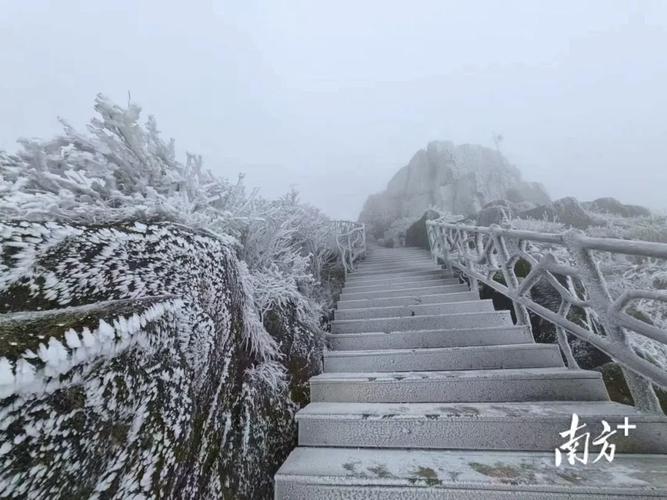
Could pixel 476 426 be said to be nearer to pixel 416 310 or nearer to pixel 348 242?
pixel 416 310

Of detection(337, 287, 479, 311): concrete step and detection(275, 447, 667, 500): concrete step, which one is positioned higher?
detection(337, 287, 479, 311): concrete step

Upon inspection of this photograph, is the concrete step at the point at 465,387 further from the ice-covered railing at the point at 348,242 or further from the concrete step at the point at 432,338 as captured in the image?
the ice-covered railing at the point at 348,242

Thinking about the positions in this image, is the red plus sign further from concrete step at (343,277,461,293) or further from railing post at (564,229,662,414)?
concrete step at (343,277,461,293)

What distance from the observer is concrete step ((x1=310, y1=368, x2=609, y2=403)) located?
196 centimetres

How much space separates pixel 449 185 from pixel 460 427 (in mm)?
26350

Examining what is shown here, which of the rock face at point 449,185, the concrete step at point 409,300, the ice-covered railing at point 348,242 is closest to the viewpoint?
the concrete step at point 409,300

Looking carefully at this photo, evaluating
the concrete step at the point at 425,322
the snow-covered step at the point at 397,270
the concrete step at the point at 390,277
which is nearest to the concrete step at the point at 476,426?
the concrete step at the point at 425,322

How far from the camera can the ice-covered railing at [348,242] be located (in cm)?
614

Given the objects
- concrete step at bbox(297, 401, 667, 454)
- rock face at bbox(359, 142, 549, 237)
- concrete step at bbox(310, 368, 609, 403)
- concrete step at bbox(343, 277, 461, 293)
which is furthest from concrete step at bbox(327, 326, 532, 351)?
rock face at bbox(359, 142, 549, 237)

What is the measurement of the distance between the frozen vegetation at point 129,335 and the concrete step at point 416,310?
155 cm

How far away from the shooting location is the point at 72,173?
57.7 inches

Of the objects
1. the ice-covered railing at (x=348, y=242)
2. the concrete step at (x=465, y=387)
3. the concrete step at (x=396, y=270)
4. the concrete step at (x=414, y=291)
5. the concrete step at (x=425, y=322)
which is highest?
the ice-covered railing at (x=348, y=242)

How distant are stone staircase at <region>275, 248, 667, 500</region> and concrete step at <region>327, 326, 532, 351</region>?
0.01 meters

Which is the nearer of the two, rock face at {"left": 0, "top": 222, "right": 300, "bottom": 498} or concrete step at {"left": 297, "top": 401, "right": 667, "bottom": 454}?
rock face at {"left": 0, "top": 222, "right": 300, "bottom": 498}
